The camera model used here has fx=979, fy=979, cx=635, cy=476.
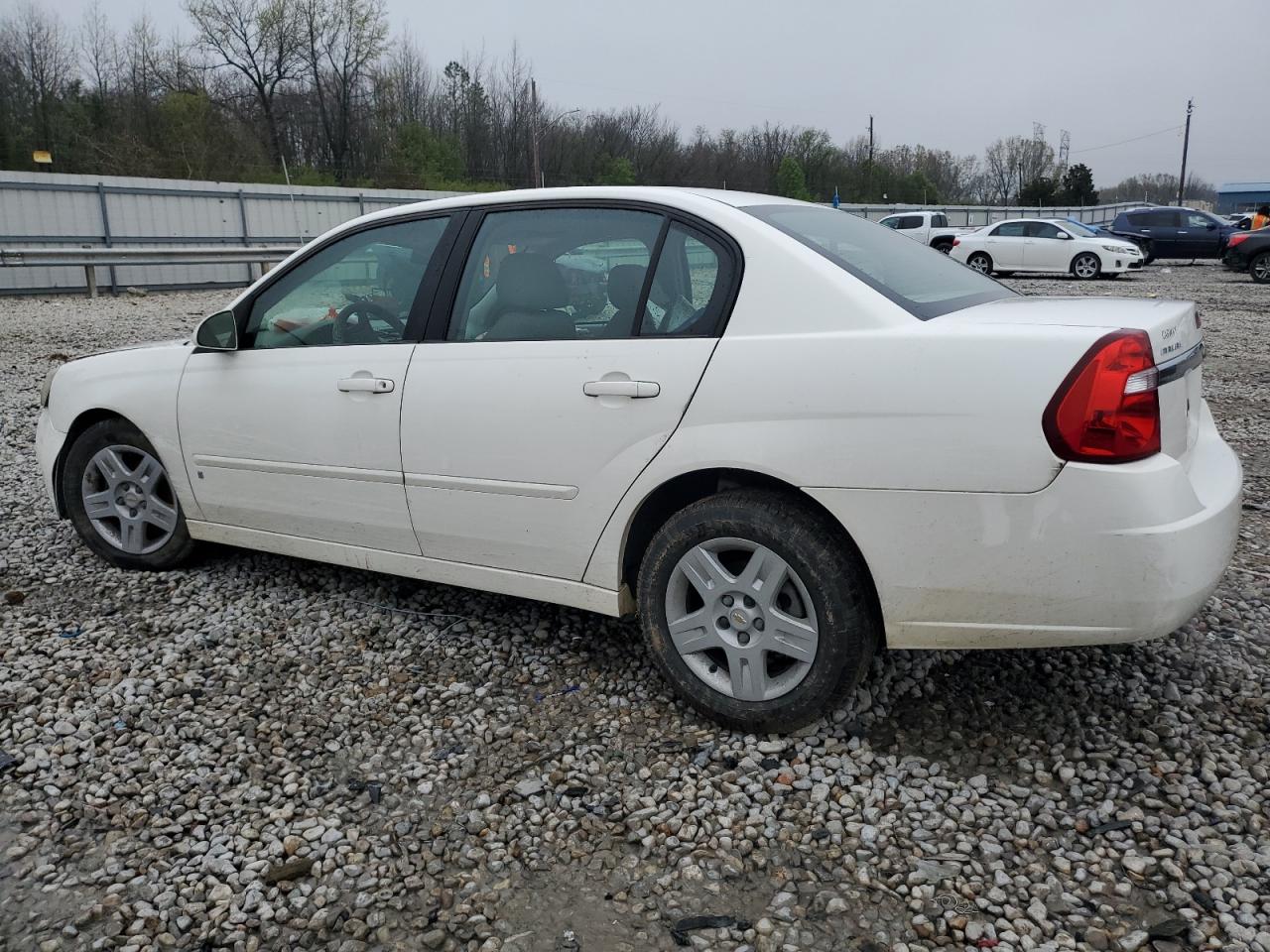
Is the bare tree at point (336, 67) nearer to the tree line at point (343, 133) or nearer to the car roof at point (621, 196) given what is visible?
the tree line at point (343, 133)

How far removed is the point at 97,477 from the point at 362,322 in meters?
1.80

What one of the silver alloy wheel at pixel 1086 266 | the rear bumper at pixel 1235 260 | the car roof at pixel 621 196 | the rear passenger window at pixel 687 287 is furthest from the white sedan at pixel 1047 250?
the rear passenger window at pixel 687 287

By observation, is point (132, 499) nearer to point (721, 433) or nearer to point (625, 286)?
point (625, 286)

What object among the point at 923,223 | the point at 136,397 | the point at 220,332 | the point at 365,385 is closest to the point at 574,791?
the point at 365,385

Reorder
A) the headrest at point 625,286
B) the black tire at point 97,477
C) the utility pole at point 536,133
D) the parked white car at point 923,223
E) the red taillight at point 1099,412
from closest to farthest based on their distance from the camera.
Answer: the red taillight at point 1099,412 < the headrest at point 625,286 < the black tire at point 97,477 < the parked white car at point 923,223 < the utility pole at point 536,133

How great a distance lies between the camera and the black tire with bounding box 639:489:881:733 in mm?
2760

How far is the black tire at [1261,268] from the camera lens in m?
21.6

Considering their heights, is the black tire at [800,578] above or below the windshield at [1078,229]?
below

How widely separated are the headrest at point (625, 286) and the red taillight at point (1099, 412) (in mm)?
1301

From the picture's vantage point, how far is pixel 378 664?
3.58 metres

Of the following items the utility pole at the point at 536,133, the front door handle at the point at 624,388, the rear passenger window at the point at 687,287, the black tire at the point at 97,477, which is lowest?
the black tire at the point at 97,477

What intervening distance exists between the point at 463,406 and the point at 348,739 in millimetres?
1134

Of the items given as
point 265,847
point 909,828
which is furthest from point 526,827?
point 909,828

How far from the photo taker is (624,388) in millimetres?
2982
